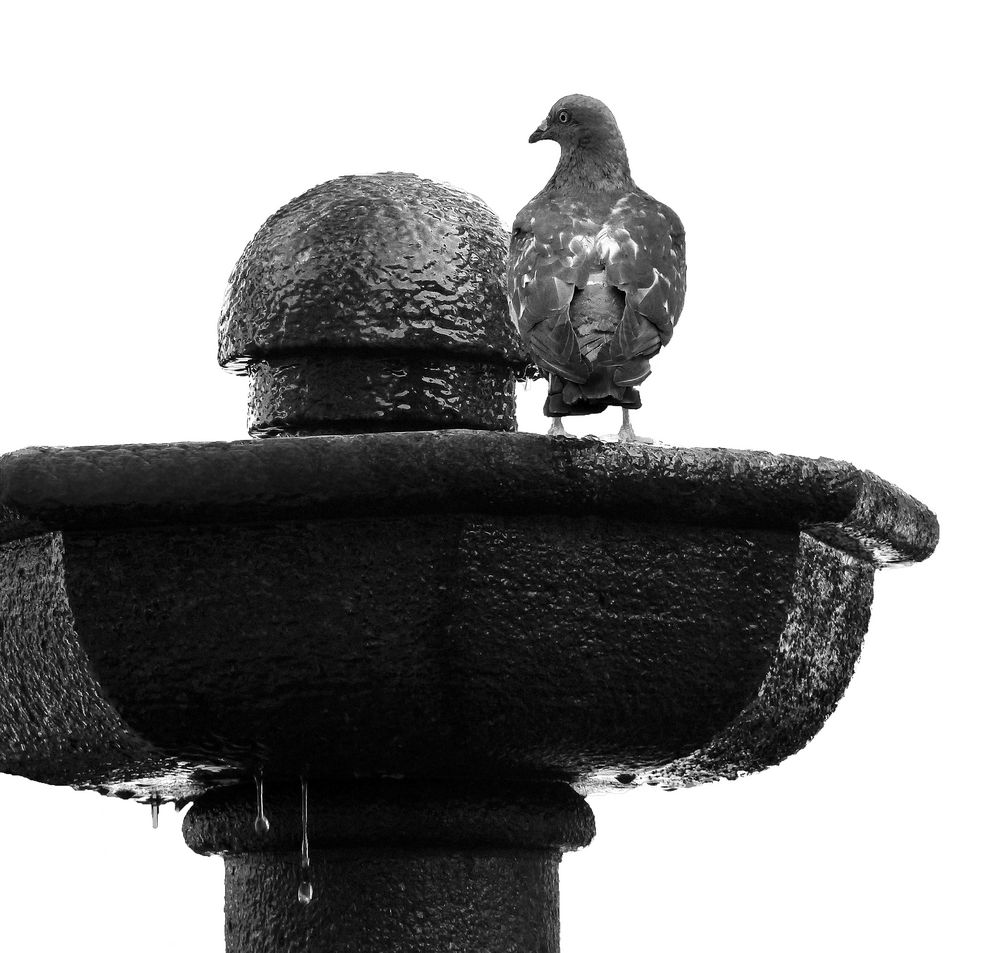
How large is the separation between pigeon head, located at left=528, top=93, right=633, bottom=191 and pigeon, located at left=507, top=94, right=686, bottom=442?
0.05m

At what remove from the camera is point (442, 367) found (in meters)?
3.83

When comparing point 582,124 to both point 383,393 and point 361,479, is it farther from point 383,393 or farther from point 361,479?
point 361,479

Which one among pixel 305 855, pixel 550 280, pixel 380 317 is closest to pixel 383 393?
pixel 380 317

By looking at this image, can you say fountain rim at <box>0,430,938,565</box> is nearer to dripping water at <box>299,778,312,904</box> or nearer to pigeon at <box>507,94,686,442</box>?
pigeon at <box>507,94,686,442</box>

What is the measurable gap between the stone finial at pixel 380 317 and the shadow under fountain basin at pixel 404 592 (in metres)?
0.66

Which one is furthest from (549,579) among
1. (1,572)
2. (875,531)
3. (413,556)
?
(1,572)

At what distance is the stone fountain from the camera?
10.4ft

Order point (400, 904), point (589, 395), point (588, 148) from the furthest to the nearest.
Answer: point (588, 148) → point (400, 904) → point (589, 395)

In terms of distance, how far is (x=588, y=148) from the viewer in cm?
372

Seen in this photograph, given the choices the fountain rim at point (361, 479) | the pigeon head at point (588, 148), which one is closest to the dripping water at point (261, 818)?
the fountain rim at point (361, 479)

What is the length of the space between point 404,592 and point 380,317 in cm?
76

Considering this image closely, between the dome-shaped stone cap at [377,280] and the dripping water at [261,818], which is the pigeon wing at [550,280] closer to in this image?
the dome-shaped stone cap at [377,280]

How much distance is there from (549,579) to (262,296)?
3.16 ft

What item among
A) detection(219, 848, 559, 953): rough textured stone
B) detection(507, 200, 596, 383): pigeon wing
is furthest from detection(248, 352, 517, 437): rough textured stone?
detection(219, 848, 559, 953): rough textured stone
